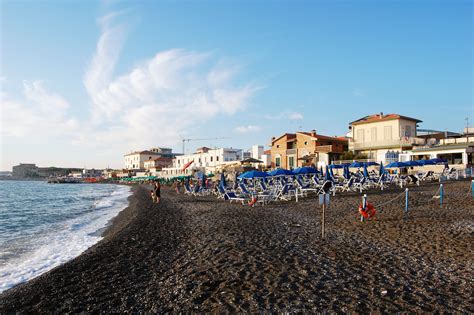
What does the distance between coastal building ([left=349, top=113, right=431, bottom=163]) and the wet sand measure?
25.4 m

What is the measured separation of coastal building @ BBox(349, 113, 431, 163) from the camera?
108 ft

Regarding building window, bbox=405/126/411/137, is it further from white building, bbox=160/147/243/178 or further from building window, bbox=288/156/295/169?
white building, bbox=160/147/243/178

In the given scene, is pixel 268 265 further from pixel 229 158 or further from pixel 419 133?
pixel 229 158

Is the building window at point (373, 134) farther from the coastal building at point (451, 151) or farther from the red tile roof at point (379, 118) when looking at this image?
the coastal building at point (451, 151)

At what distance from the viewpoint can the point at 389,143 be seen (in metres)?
34.1

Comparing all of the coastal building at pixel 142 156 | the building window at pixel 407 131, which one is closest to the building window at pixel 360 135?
the building window at pixel 407 131

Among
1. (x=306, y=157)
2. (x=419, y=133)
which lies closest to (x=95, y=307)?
(x=306, y=157)

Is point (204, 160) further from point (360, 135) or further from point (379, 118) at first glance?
point (379, 118)

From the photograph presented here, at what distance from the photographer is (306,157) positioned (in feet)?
118

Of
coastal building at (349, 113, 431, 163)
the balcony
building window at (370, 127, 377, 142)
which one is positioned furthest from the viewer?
building window at (370, 127, 377, 142)

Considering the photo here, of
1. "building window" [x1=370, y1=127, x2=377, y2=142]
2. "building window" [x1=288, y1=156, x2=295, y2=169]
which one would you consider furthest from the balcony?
"building window" [x1=288, y1=156, x2=295, y2=169]

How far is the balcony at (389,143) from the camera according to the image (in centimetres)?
3253

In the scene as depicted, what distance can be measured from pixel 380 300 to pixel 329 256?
79.0 inches

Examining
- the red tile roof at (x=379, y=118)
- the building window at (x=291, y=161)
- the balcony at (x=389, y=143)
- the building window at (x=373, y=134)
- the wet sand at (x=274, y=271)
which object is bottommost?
the wet sand at (x=274, y=271)
